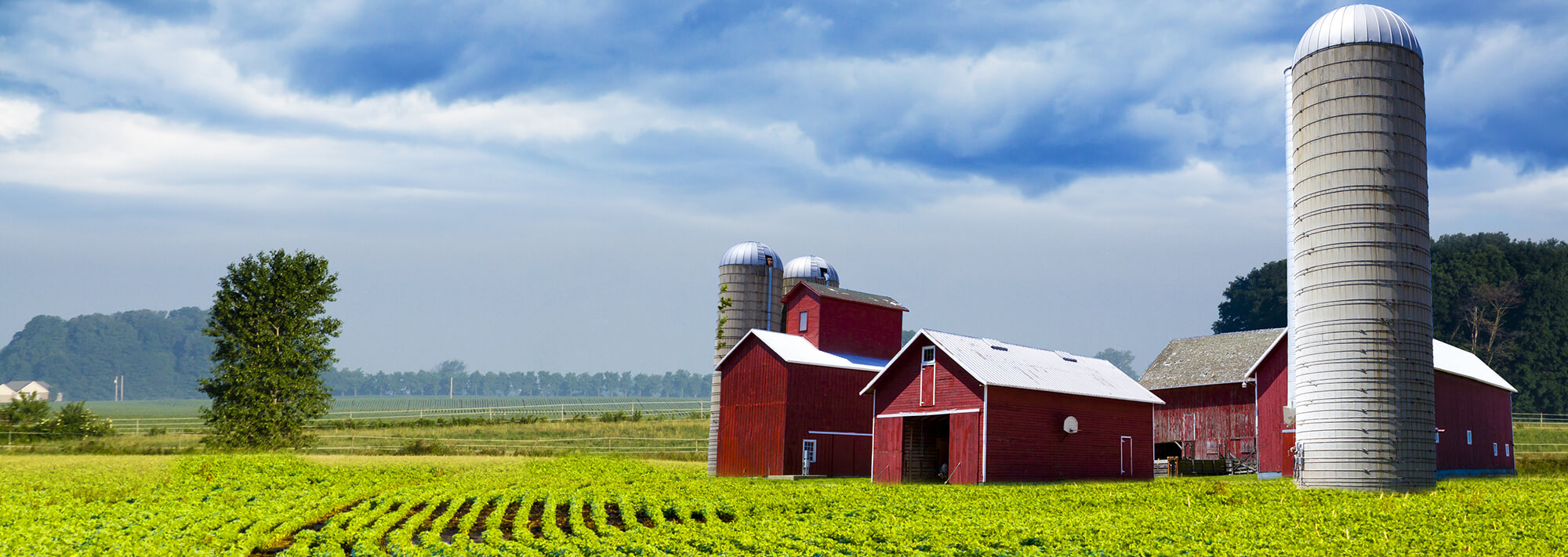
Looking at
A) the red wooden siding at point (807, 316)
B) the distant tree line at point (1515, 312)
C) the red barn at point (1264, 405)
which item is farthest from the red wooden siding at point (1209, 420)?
the distant tree line at point (1515, 312)

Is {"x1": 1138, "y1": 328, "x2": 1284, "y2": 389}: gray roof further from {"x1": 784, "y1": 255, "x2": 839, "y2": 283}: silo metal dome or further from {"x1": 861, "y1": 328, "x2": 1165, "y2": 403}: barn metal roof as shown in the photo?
{"x1": 784, "y1": 255, "x2": 839, "y2": 283}: silo metal dome

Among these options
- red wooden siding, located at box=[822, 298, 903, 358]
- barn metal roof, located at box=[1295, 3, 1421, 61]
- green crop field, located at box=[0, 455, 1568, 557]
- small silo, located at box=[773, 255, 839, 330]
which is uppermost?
barn metal roof, located at box=[1295, 3, 1421, 61]

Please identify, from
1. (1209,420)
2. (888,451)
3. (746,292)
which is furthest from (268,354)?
(1209,420)

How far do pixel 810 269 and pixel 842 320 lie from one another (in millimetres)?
6612

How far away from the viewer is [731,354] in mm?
40656

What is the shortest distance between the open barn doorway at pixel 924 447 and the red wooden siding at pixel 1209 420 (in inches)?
490

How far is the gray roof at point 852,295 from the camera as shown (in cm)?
4169

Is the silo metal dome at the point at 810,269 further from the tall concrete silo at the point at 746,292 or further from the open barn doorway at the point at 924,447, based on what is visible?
the open barn doorway at the point at 924,447

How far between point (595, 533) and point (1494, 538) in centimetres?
1421

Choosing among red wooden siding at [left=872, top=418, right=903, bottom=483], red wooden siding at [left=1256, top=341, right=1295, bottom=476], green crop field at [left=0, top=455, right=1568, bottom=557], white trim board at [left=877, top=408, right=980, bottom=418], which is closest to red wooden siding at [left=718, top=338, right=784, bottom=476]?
red wooden siding at [left=872, top=418, right=903, bottom=483]

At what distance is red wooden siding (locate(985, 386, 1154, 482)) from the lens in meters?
31.8

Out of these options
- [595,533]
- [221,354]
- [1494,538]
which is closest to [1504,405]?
[1494,538]

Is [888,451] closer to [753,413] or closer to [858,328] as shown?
[753,413]

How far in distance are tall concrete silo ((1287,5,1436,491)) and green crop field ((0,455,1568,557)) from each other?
62.5 inches
